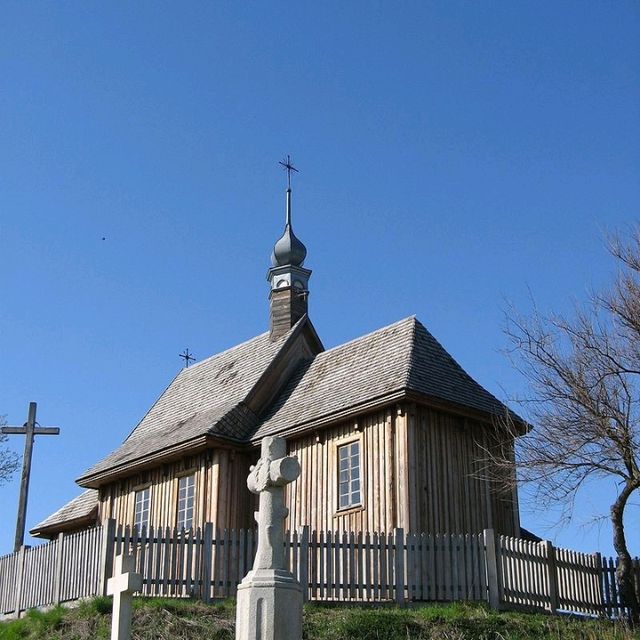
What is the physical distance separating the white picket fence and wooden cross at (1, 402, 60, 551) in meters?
7.68

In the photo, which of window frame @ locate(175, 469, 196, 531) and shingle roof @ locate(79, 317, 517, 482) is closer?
shingle roof @ locate(79, 317, 517, 482)

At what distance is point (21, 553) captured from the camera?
20391 millimetres

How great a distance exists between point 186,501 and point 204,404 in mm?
3526

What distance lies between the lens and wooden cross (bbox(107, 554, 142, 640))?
12.1 metres

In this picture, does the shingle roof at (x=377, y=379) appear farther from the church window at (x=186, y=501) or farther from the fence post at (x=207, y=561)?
the fence post at (x=207, y=561)

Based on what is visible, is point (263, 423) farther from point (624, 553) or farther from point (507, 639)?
point (507, 639)

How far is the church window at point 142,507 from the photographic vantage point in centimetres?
2439

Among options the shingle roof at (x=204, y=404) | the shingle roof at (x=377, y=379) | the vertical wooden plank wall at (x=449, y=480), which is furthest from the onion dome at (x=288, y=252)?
the vertical wooden plank wall at (x=449, y=480)

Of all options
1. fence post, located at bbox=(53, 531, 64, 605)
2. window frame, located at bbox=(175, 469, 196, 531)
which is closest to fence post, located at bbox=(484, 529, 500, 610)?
fence post, located at bbox=(53, 531, 64, 605)

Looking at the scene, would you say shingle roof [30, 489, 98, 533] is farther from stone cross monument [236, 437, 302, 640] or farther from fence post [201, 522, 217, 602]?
stone cross monument [236, 437, 302, 640]

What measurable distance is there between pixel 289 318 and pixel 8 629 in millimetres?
12018

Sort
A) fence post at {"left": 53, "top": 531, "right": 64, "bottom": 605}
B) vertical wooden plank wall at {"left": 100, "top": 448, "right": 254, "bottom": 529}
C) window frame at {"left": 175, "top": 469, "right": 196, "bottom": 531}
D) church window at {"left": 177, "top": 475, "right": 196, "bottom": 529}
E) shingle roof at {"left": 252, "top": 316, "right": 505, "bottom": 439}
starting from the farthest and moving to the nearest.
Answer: church window at {"left": 177, "top": 475, "right": 196, "bottom": 529} → window frame at {"left": 175, "top": 469, "right": 196, "bottom": 531} → vertical wooden plank wall at {"left": 100, "top": 448, "right": 254, "bottom": 529} → shingle roof at {"left": 252, "top": 316, "right": 505, "bottom": 439} → fence post at {"left": 53, "top": 531, "right": 64, "bottom": 605}

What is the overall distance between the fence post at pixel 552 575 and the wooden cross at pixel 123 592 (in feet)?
27.0

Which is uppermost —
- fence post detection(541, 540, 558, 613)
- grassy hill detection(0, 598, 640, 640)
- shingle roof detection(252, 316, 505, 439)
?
shingle roof detection(252, 316, 505, 439)
